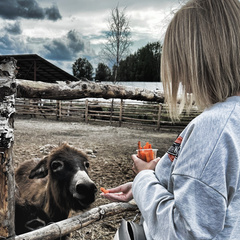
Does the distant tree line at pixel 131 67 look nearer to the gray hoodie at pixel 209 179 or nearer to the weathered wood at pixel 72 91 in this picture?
the weathered wood at pixel 72 91

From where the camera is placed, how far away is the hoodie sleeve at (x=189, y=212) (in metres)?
0.26

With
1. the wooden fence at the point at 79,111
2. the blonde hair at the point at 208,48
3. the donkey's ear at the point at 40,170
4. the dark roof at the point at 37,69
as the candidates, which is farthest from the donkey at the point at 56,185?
the blonde hair at the point at 208,48

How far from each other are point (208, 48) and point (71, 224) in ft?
2.27

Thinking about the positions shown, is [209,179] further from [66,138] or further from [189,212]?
[66,138]

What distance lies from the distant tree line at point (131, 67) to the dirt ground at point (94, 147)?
1.03ft

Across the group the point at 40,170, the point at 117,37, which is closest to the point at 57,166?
the point at 40,170

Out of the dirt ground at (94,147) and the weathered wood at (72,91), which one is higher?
the weathered wood at (72,91)

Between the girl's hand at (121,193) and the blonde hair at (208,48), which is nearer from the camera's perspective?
the blonde hair at (208,48)

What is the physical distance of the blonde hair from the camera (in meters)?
0.31

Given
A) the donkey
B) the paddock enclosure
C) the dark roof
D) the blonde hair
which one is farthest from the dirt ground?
the blonde hair

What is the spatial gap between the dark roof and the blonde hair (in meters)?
0.82

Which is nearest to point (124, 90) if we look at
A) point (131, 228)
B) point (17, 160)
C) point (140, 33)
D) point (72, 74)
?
point (72, 74)

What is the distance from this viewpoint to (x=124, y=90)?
43.9 inches

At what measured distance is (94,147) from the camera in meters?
1.08
